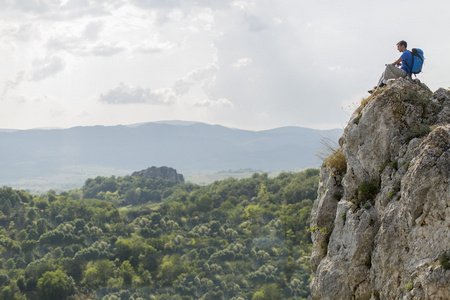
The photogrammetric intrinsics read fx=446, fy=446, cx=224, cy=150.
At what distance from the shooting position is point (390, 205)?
8688 millimetres

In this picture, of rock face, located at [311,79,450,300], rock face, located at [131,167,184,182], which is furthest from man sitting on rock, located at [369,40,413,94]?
rock face, located at [131,167,184,182]

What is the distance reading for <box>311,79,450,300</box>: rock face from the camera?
7438 mm

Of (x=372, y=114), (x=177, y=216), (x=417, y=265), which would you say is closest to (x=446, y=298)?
(x=417, y=265)

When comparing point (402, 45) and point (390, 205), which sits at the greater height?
point (402, 45)

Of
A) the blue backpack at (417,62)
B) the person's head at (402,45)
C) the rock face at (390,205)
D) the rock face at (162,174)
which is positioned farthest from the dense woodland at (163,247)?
the rock face at (162,174)

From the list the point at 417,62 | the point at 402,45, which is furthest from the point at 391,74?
the point at 402,45

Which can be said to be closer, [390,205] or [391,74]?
[390,205]

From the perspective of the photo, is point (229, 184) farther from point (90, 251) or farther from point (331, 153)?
point (331, 153)

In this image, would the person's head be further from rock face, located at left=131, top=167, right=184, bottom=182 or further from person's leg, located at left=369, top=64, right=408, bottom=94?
rock face, located at left=131, top=167, right=184, bottom=182

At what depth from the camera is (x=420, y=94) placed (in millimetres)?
9703

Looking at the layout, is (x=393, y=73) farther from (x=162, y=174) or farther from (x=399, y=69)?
(x=162, y=174)

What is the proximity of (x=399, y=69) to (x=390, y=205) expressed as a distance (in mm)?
3700

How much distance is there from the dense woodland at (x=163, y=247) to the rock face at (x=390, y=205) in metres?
59.2

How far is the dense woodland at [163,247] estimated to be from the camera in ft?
233
